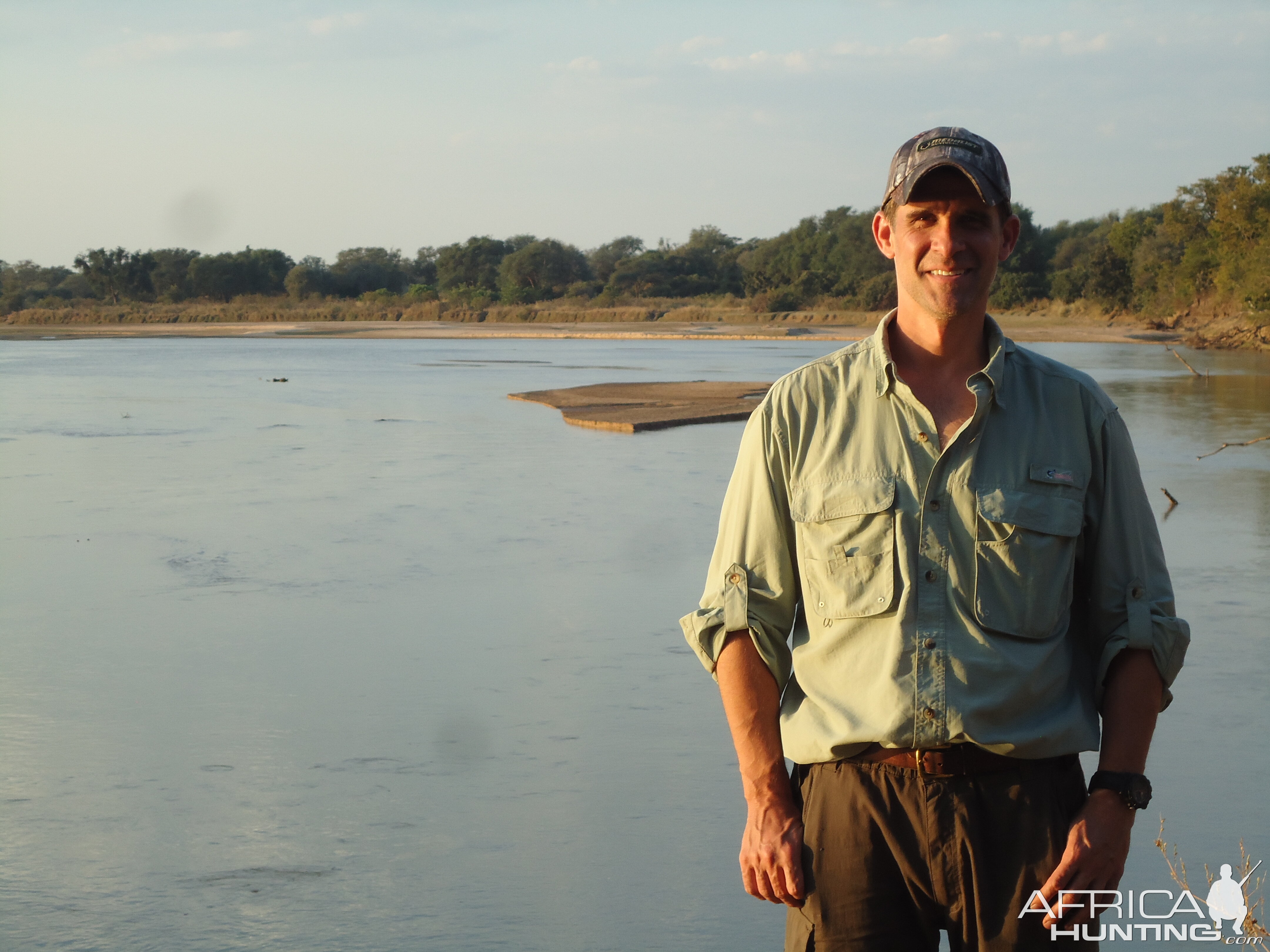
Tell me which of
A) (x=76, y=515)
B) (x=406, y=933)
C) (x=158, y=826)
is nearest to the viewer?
(x=406, y=933)

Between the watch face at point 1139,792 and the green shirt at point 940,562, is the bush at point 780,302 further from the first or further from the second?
the watch face at point 1139,792

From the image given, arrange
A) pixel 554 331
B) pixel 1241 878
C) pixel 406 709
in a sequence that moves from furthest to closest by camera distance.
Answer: pixel 554 331 < pixel 406 709 < pixel 1241 878

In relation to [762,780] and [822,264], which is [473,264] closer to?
[822,264]

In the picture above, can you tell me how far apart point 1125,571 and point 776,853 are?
69cm

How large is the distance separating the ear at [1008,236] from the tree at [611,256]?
3207 inches

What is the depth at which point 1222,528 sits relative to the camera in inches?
339

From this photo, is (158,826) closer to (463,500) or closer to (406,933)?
(406,933)

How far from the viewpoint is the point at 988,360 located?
2105mm

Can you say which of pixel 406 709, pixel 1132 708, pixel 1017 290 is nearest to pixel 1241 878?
pixel 1132 708

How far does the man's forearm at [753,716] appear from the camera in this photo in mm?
2012

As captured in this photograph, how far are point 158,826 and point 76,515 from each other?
241 inches

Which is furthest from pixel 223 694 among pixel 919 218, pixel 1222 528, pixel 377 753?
pixel 1222 528

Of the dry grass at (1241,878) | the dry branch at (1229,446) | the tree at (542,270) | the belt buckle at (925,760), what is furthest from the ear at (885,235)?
the tree at (542,270)

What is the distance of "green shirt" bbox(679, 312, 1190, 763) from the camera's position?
1951mm
